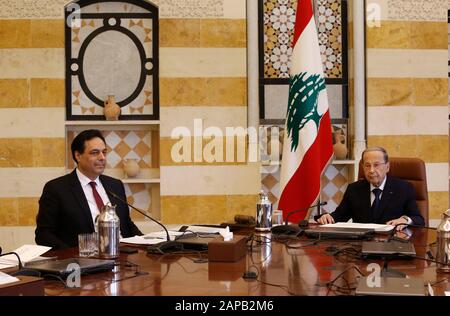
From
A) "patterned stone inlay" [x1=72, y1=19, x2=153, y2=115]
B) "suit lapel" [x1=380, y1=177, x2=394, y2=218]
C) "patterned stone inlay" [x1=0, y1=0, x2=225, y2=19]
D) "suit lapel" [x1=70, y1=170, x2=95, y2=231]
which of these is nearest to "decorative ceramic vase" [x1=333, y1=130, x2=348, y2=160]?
"patterned stone inlay" [x1=0, y1=0, x2=225, y2=19]

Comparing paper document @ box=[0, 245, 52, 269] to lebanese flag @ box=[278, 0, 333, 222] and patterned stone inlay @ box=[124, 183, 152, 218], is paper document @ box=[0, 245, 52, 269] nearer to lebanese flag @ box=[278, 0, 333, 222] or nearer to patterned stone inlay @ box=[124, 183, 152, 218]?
lebanese flag @ box=[278, 0, 333, 222]

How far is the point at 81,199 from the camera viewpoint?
3.98 metres

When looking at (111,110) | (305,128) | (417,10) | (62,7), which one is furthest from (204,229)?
(417,10)

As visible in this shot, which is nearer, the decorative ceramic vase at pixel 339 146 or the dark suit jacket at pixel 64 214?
the dark suit jacket at pixel 64 214

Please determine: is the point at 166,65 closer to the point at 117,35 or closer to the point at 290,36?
the point at 117,35

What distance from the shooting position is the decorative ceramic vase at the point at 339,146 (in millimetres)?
6613

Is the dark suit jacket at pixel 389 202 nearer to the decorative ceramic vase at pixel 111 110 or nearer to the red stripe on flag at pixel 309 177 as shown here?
the red stripe on flag at pixel 309 177

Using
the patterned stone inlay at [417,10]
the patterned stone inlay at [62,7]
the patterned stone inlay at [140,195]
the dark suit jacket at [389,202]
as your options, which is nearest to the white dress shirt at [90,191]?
the dark suit jacket at [389,202]

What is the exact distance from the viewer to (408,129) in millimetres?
6621

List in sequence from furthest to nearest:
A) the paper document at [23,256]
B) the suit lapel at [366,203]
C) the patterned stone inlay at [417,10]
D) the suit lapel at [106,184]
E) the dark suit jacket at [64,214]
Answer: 1. the patterned stone inlay at [417,10]
2. the suit lapel at [366,203]
3. the suit lapel at [106,184]
4. the dark suit jacket at [64,214]
5. the paper document at [23,256]

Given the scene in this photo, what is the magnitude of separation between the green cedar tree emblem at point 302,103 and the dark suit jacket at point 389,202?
3.58 ft

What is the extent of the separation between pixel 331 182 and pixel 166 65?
203 centimetres

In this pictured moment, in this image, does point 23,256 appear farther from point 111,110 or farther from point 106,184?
point 111,110
